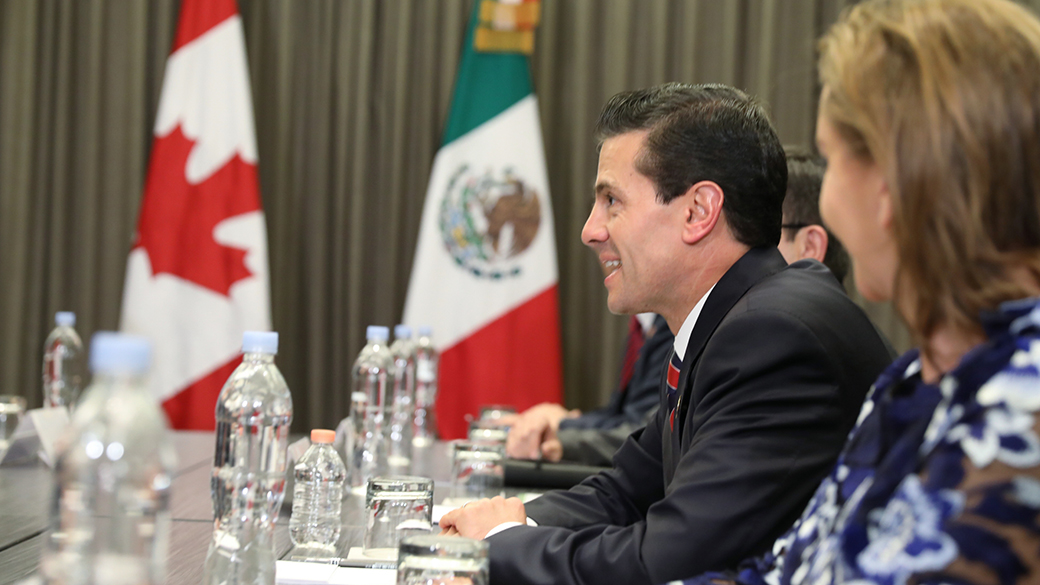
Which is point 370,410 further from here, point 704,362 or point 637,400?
point 704,362

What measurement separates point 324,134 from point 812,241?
106 inches

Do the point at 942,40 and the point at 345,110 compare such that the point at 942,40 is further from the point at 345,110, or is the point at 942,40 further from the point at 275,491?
the point at 345,110

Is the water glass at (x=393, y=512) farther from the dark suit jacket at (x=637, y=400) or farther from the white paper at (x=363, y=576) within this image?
the dark suit jacket at (x=637, y=400)

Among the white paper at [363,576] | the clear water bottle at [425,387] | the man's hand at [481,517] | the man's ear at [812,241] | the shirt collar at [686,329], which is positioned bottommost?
the clear water bottle at [425,387]

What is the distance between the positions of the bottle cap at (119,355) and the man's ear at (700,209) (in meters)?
1.01

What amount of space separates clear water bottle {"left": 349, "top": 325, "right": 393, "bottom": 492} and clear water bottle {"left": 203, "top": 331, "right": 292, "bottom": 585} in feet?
1.79

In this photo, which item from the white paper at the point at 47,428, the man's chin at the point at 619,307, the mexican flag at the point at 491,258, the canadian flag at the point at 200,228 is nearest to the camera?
the man's chin at the point at 619,307

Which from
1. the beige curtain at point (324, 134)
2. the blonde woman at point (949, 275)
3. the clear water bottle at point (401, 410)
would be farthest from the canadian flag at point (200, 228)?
the blonde woman at point (949, 275)

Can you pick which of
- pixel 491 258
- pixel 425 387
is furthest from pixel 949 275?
pixel 491 258

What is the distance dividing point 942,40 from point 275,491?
107cm

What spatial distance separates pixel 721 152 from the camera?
5.24 ft

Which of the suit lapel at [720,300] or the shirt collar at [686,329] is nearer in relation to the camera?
the suit lapel at [720,300]

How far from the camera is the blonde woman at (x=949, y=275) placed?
0.78 m

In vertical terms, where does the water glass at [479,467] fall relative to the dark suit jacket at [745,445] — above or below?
below
